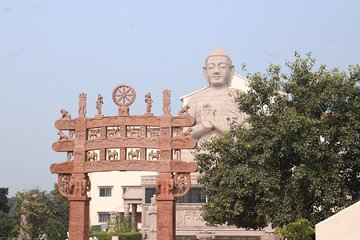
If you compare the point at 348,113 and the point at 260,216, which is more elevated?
the point at 348,113

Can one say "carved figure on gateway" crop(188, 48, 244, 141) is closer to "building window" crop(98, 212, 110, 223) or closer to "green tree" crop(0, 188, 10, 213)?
"green tree" crop(0, 188, 10, 213)

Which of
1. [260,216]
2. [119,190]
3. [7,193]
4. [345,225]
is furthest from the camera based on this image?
[119,190]

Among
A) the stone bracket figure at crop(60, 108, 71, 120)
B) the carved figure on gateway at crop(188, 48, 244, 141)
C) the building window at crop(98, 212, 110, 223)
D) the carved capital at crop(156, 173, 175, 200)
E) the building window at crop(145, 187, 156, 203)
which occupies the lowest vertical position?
the carved capital at crop(156, 173, 175, 200)

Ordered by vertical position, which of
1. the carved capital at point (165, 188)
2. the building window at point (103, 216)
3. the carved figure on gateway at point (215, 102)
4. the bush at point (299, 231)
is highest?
the carved figure on gateway at point (215, 102)

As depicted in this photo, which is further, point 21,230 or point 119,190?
point 119,190

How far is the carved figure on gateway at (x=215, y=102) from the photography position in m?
29.5

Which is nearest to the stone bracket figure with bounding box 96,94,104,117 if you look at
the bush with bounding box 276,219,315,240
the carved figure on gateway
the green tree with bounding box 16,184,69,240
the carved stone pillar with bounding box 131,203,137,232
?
the bush with bounding box 276,219,315,240

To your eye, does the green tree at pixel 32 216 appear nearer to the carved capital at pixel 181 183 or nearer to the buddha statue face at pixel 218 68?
the buddha statue face at pixel 218 68

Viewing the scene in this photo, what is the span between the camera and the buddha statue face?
31203 millimetres

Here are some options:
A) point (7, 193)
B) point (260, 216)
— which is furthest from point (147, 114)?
point (7, 193)

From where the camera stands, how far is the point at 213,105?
30.6m

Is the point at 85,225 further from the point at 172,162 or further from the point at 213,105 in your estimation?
the point at 213,105

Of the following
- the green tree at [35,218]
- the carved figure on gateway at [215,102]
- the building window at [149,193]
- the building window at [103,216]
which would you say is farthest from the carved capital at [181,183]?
the building window at [103,216]

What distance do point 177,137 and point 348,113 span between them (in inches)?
188
